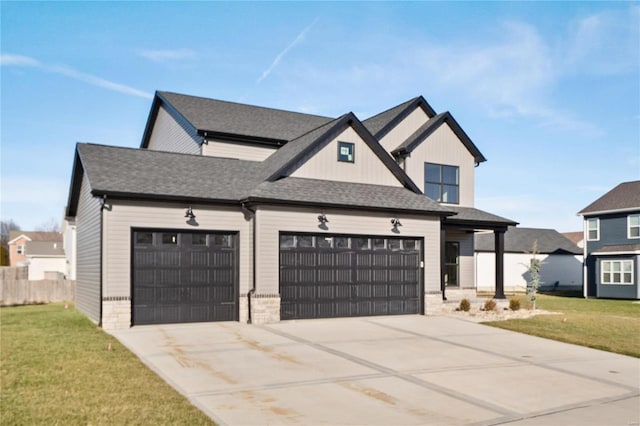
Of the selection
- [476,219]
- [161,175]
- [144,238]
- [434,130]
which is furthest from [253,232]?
[434,130]

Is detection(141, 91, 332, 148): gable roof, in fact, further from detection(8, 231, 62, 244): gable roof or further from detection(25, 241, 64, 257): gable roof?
detection(8, 231, 62, 244): gable roof

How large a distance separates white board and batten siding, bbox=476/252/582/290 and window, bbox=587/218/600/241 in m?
7.03

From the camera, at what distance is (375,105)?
3017 cm

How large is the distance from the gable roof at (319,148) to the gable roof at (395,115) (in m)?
3.96

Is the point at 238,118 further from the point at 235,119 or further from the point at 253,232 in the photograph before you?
the point at 253,232

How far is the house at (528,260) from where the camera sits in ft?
146

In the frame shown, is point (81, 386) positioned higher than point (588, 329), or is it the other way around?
point (81, 386)

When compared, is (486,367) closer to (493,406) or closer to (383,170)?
(493,406)

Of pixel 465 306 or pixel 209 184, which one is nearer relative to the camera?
pixel 209 184

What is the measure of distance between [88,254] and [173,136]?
8.70 m

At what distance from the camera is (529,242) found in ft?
159

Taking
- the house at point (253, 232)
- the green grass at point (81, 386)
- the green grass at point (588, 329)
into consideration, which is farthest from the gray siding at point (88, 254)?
the green grass at point (588, 329)

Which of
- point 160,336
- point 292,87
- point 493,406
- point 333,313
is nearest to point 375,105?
point 292,87

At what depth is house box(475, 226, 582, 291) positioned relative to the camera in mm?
44531
